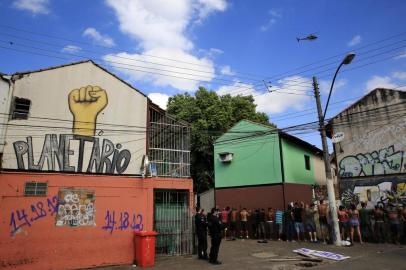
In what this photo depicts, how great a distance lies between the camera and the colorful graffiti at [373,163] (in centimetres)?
1812

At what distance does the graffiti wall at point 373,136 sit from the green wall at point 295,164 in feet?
9.51

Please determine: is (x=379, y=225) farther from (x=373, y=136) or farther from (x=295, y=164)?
(x=295, y=164)

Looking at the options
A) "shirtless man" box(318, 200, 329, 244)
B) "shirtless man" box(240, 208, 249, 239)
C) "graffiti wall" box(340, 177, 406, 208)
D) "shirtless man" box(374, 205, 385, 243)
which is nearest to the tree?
"shirtless man" box(240, 208, 249, 239)

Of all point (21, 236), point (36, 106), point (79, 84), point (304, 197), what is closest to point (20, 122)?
point (36, 106)

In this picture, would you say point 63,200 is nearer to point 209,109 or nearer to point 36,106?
point 36,106

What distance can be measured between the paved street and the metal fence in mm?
3422

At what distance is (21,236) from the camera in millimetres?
11297

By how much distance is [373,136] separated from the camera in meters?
19.0

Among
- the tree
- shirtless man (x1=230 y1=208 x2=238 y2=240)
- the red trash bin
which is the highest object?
the tree

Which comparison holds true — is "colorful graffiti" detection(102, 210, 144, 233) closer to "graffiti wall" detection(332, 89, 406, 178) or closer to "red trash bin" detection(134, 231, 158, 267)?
"red trash bin" detection(134, 231, 158, 267)

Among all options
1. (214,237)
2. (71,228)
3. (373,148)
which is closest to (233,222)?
(214,237)

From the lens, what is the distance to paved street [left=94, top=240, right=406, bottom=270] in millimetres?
11531

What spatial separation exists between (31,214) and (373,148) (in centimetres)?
1612

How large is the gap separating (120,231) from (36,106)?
517 cm
